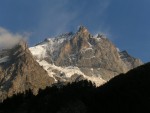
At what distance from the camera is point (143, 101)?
143m

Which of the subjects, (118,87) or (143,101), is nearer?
(143,101)

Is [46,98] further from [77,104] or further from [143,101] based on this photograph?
[143,101]

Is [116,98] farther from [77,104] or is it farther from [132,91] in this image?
[77,104]

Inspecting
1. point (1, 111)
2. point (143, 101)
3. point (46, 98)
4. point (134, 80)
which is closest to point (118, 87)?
point (134, 80)

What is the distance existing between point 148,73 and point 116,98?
61.7ft

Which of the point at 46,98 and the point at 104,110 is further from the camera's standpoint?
the point at 46,98

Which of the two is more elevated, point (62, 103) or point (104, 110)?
point (62, 103)

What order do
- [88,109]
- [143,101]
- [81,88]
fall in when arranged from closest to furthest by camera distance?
[143,101] → [88,109] → [81,88]

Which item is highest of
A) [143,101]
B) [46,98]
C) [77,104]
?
[46,98]

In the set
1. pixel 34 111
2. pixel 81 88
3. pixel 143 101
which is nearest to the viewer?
pixel 143 101

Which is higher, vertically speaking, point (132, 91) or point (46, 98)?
point (46, 98)

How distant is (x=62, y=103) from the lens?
164 meters

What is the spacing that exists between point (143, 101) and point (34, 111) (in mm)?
42899

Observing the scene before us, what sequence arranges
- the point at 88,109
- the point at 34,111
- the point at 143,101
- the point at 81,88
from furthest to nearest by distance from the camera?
the point at 81,88
the point at 34,111
the point at 88,109
the point at 143,101
